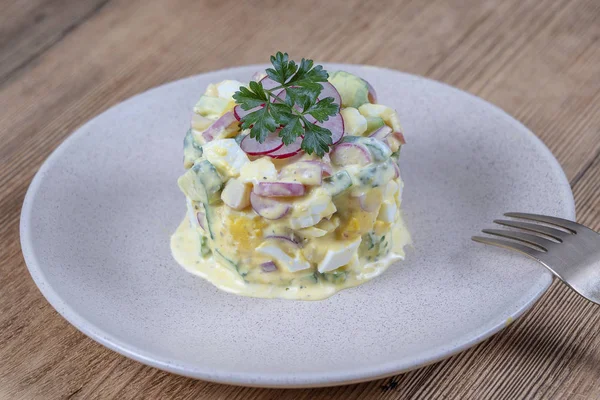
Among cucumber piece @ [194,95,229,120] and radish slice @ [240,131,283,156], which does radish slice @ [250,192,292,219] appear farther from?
cucumber piece @ [194,95,229,120]

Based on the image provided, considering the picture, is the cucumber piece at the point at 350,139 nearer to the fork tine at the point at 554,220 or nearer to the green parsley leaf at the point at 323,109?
the green parsley leaf at the point at 323,109

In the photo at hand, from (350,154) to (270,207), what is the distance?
1.05 feet

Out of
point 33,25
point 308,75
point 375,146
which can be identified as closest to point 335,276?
point 375,146

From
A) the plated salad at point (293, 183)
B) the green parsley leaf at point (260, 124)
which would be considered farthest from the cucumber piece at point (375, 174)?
the green parsley leaf at point (260, 124)

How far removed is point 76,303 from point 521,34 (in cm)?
282

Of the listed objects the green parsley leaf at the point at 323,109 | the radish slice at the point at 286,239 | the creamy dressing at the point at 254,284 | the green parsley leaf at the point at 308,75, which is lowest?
the creamy dressing at the point at 254,284

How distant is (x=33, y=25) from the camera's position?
437 cm

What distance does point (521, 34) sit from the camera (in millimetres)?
4242

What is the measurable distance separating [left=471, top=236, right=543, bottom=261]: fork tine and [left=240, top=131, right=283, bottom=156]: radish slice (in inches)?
31.7

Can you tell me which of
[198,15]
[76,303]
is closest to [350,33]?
[198,15]

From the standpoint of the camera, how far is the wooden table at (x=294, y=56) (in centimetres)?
253

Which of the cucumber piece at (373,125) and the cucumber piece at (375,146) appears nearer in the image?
the cucumber piece at (375,146)

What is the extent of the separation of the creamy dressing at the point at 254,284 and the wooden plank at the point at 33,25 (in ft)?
5.47

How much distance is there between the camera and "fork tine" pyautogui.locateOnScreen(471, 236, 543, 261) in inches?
103
